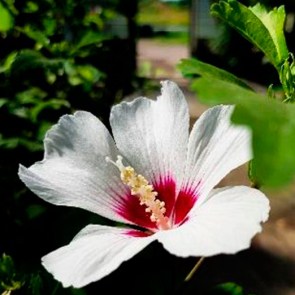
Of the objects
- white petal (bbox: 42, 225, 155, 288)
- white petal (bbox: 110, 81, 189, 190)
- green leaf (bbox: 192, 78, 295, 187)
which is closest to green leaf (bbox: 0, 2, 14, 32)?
white petal (bbox: 110, 81, 189, 190)

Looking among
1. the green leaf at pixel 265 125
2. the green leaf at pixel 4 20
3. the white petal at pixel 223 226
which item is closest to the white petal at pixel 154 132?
the white petal at pixel 223 226

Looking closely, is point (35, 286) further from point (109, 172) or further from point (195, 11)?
point (195, 11)

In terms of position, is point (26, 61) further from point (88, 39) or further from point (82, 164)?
point (82, 164)

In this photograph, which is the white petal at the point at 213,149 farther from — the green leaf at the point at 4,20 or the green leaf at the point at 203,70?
the green leaf at the point at 4,20

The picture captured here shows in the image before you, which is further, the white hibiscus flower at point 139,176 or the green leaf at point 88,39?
the green leaf at point 88,39

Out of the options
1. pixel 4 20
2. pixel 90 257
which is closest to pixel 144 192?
pixel 90 257
